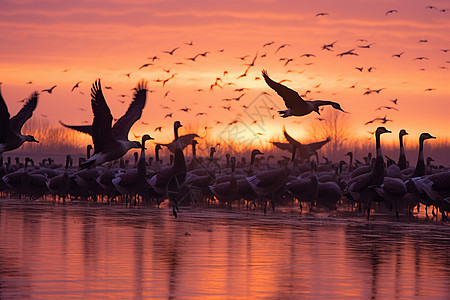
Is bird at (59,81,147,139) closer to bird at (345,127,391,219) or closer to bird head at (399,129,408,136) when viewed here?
bird at (345,127,391,219)

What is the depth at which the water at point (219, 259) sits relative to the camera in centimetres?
1380

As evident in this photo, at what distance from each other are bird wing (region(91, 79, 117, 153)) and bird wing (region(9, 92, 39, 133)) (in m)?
7.17

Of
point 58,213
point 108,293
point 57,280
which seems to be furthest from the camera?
point 58,213

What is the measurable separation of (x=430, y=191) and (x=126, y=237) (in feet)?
37.9

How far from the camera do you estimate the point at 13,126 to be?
108 ft

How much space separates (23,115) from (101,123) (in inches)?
368

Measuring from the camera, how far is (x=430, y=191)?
2912cm

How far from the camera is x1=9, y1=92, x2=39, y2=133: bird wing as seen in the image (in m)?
33.0

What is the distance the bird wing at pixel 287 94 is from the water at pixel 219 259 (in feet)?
12.9

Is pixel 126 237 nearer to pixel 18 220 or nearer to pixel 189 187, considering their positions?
pixel 18 220

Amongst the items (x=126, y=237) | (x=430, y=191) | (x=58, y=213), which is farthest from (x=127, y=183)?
(x=126, y=237)

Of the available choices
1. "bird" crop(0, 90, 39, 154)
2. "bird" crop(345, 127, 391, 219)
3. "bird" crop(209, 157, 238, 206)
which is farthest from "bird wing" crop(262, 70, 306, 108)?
"bird" crop(0, 90, 39, 154)

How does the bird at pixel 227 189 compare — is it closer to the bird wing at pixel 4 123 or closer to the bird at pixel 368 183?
the bird at pixel 368 183

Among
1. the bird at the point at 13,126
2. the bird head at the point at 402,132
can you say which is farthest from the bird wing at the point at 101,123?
the bird head at the point at 402,132
